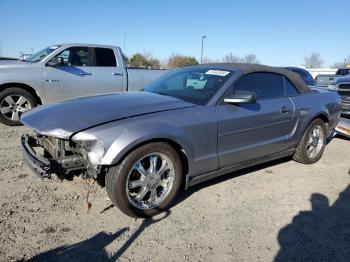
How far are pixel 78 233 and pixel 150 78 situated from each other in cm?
612

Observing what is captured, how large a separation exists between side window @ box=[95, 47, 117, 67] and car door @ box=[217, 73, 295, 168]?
182 inches

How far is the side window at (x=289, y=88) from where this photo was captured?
5011mm

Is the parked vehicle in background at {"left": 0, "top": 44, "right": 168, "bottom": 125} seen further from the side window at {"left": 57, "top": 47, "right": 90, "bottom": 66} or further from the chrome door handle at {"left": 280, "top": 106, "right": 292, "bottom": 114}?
the chrome door handle at {"left": 280, "top": 106, "right": 292, "bottom": 114}

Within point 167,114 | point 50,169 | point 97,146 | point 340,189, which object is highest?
point 167,114

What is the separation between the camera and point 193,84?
176 inches

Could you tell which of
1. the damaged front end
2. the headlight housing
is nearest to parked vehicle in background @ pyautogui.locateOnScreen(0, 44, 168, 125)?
the damaged front end

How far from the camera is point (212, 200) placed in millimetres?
4035

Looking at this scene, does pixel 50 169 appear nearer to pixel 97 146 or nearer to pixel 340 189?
pixel 97 146

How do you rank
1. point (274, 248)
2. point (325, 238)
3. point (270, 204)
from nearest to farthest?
point (274, 248), point (325, 238), point (270, 204)

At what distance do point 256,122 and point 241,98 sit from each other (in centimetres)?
52

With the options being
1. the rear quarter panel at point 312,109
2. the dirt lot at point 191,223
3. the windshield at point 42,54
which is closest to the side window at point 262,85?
the rear quarter panel at point 312,109

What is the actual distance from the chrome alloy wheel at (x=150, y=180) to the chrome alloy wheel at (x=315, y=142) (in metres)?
2.76

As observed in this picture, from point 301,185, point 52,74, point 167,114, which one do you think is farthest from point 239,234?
point 52,74

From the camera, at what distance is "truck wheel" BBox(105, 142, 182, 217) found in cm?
329
